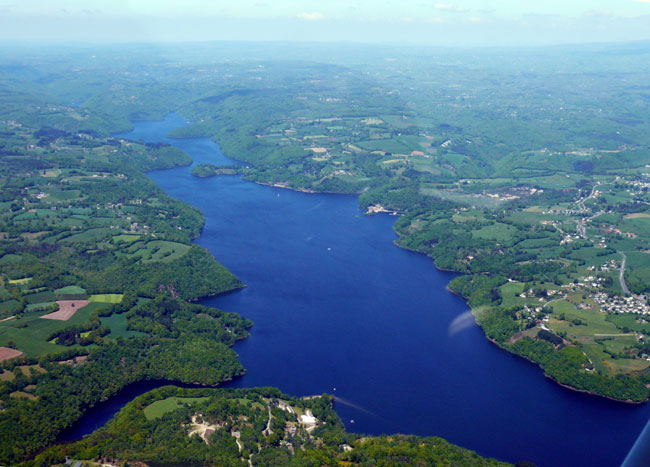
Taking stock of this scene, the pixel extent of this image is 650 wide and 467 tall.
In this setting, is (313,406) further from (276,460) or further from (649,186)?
(649,186)

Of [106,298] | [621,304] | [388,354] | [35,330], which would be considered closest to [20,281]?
[106,298]

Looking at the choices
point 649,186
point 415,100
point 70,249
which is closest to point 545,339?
point 70,249

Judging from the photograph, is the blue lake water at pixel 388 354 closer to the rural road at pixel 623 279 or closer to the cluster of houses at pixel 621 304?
the cluster of houses at pixel 621 304

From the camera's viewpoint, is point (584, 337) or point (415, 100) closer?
point (584, 337)

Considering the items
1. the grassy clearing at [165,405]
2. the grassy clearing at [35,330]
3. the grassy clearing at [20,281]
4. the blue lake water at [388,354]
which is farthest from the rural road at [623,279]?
the grassy clearing at [20,281]

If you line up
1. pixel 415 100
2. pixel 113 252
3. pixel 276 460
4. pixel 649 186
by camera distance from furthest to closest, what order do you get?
pixel 415 100
pixel 649 186
pixel 113 252
pixel 276 460

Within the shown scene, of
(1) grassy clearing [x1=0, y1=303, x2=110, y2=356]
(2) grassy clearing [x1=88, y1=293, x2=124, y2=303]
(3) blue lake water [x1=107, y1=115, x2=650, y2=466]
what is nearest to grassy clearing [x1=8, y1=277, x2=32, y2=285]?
(1) grassy clearing [x1=0, y1=303, x2=110, y2=356]
